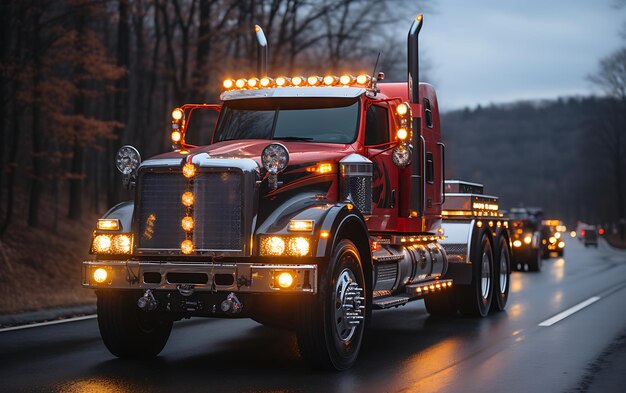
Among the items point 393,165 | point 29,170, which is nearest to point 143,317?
point 393,165

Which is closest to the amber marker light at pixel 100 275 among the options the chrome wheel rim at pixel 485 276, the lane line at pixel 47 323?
the lane line at pixel 47 323

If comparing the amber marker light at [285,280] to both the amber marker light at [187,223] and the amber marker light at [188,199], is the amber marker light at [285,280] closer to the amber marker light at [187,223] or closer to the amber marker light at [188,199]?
the amber marker light at [187,223]

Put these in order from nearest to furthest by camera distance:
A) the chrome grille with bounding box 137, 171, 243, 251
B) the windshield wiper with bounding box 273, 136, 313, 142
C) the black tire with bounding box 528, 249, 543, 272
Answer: the chrome grille with bounding box 137, 171, 243, 251 < the windshield wiper with bounding box 273, 136, 313, 142 < the black tire with bounding box 528, 249, 543, 272

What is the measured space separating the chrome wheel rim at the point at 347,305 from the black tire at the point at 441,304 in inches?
212

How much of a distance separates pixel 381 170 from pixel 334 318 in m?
2.57

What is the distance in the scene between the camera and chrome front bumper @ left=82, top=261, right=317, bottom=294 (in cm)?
890

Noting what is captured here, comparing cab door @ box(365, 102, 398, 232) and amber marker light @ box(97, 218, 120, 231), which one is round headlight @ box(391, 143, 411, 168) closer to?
cab door @ box(365, 102, 398, 232)

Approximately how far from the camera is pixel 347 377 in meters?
9.25

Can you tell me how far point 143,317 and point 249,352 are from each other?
145 centimetres

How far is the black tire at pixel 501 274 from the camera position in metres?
16.0

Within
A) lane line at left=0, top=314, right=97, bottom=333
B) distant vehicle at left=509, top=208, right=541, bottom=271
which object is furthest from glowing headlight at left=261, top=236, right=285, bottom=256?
distant vehicle at left=509, top=208, right=541, bottom=271

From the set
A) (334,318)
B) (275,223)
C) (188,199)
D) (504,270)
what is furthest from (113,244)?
(504,270)

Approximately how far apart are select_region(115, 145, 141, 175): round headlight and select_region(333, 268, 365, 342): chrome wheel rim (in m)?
2.35

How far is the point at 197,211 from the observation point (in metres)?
9.31
